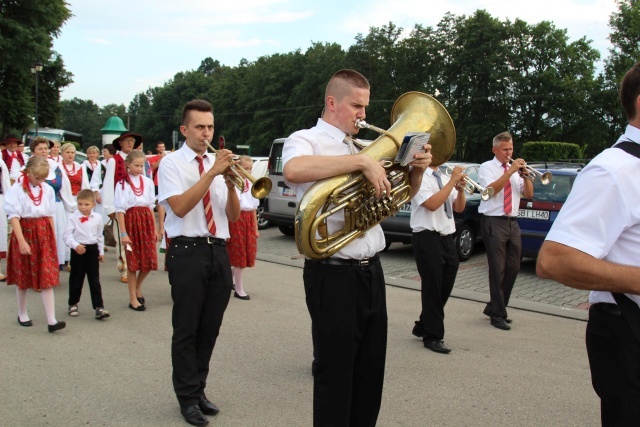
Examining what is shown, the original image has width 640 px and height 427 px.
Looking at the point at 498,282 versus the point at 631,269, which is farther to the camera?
the point at 498,282

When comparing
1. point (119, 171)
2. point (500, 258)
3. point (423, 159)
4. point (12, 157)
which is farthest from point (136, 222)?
point (423, 159)

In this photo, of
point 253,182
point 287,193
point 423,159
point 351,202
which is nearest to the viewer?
point 351,202

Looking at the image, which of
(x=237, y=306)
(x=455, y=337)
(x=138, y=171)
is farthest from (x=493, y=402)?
(x=138, y=171)

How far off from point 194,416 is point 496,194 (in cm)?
400

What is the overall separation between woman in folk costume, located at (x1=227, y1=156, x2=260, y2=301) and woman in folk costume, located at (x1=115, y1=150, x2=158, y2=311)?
103 centimetres

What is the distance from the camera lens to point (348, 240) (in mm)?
2893

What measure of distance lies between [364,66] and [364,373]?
50.6 metres

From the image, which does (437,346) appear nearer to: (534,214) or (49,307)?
(49,307)

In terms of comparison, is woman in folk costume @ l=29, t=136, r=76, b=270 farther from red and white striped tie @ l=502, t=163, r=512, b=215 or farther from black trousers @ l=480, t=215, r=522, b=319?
red and white striped tie @ l=502, t=163, r=512, b=215

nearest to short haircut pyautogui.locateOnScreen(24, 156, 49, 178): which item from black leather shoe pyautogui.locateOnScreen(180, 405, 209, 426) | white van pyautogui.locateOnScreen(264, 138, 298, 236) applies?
black leather shoe pyautogui.locateOnScreen(180, 405, 209, 426)

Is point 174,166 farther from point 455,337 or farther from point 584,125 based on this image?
point 584,125

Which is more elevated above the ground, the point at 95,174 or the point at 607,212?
the point at 607,212

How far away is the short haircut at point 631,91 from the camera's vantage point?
6.95 ft

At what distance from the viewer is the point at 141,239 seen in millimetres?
7109
